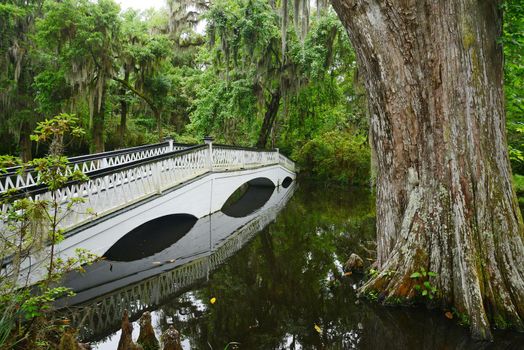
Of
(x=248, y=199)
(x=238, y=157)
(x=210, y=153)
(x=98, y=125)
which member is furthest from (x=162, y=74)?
(x=210, y=153)

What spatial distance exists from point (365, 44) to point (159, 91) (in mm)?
14995

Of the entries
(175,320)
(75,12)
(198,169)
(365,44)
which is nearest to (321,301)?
(175,320)

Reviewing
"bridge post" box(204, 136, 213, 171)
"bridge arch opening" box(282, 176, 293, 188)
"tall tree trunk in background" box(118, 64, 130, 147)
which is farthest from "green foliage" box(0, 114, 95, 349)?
"bridge arch opening" box(282, 176, 293, 188)

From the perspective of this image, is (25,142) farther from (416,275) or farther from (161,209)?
(416,275)

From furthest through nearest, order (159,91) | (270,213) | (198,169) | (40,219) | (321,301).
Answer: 1. (159,91)
2. (270,213)
3. (198,169)
4. (321,301)
5. (40,219)

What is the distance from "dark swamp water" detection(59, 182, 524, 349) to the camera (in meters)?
3.82

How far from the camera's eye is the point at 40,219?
3.00m

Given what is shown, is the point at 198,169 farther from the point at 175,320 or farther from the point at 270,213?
the point at 175,320

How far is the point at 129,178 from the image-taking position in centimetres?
739

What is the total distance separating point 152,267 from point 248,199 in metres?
10.3

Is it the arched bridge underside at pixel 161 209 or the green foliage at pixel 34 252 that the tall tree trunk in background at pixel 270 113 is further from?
the green foliage at pixel 34 252

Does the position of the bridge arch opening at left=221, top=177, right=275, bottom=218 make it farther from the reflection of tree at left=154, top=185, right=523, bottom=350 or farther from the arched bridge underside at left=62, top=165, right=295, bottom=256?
the reflection of tree at left=154, top=185, right=523, bottom=350

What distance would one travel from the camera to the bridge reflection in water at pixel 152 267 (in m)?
4.55

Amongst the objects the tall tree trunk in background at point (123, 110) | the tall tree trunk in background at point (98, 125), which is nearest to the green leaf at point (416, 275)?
the tall tree trunk in background at point (98, 125)
